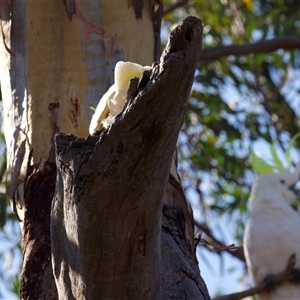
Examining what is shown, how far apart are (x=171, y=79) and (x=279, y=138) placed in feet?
10.4

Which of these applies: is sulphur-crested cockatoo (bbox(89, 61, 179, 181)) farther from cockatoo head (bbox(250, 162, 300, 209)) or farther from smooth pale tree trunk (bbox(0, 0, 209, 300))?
cockatoo head (bbox(250, 162, 300, 209))

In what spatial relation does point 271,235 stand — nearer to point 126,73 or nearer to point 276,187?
point 276,187

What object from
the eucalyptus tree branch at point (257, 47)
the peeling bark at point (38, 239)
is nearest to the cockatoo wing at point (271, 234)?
the eucalyptus tree branch at point (257, 47)

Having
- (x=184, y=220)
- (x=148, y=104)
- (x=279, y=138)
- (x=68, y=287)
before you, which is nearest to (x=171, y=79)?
(x=148, y=104)

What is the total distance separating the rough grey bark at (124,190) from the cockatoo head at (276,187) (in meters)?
2.25

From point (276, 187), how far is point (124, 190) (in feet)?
8.04

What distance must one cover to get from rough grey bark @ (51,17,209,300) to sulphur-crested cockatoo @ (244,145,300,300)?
6.95 feet

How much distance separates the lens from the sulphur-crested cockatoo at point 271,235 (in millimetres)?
3012

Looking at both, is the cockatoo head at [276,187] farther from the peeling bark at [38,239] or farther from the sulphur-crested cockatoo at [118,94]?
the sulphur-crested cockatoo at [118,94]

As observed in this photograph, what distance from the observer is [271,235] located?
10.0 feet

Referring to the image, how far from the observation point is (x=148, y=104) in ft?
2.66

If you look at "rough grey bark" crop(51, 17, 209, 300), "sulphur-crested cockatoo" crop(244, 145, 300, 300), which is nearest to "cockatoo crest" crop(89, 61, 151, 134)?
"rough grey bark" crop(51, 17, 209, 300)

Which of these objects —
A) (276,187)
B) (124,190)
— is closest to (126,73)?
(124,190)

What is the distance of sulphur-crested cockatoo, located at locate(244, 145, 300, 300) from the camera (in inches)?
119
